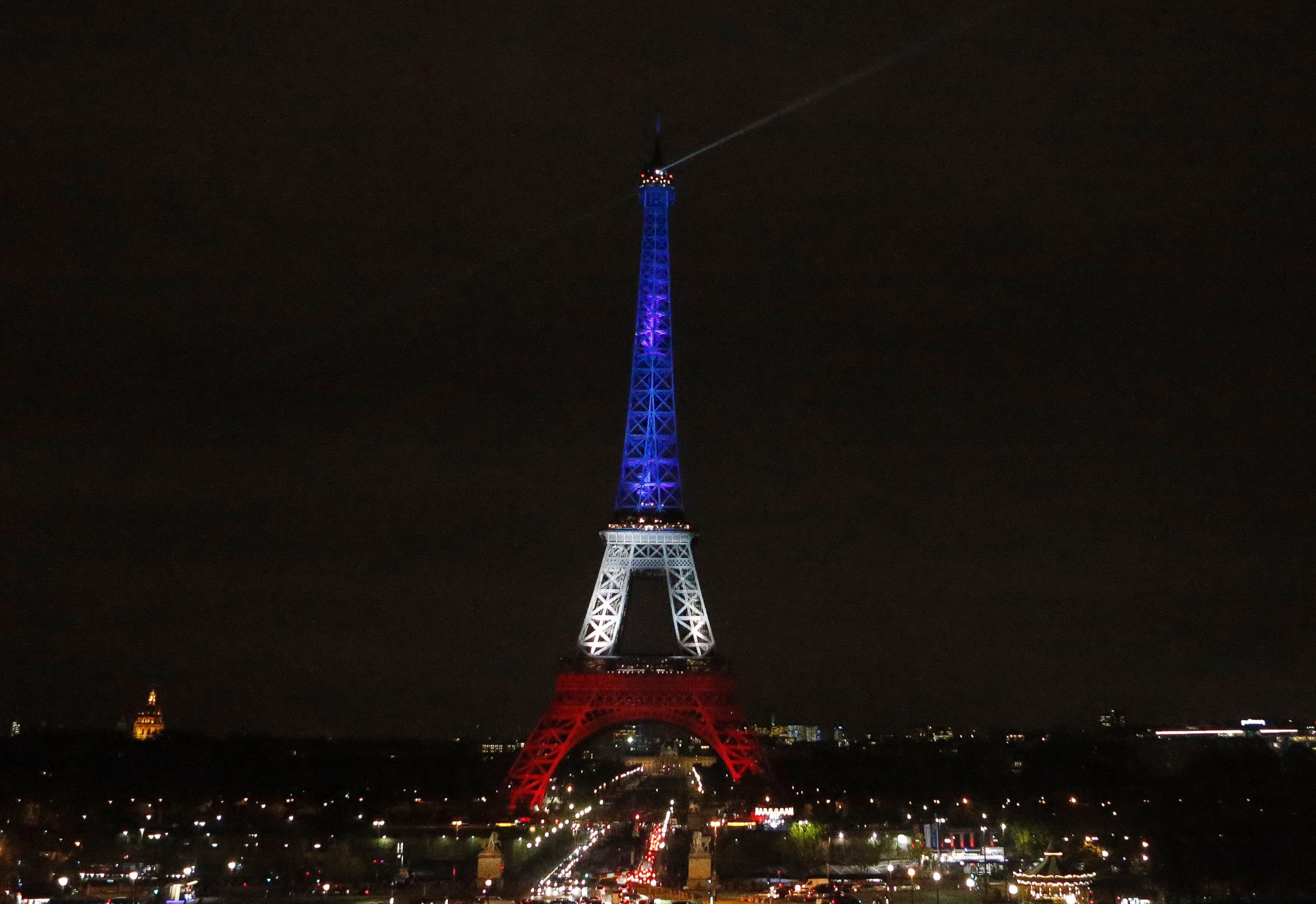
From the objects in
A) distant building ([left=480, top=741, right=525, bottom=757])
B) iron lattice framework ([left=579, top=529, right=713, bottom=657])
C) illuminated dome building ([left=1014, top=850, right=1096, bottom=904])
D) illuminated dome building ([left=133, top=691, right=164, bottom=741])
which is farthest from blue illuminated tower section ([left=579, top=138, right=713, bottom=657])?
illuminated dome building ([left=133, top=691, right=164, bottom=741])

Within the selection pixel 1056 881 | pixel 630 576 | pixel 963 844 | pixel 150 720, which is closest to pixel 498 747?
pixel 150 720

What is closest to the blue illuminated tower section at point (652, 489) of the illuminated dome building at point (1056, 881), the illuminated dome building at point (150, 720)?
the illuminated dome building at point (1056, 881)

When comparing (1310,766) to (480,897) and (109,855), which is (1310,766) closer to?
(480,897)

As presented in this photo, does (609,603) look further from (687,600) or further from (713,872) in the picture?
(713,872)

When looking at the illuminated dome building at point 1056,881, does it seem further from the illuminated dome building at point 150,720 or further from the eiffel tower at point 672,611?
the illuminated dome building at point 150,720

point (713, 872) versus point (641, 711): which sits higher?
point (641, 711)

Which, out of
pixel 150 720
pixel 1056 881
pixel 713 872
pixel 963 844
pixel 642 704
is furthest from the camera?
pixel 150 720

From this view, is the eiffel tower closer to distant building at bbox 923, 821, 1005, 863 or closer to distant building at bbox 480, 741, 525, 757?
distant building at bbox 923, 821, 1005, 863
